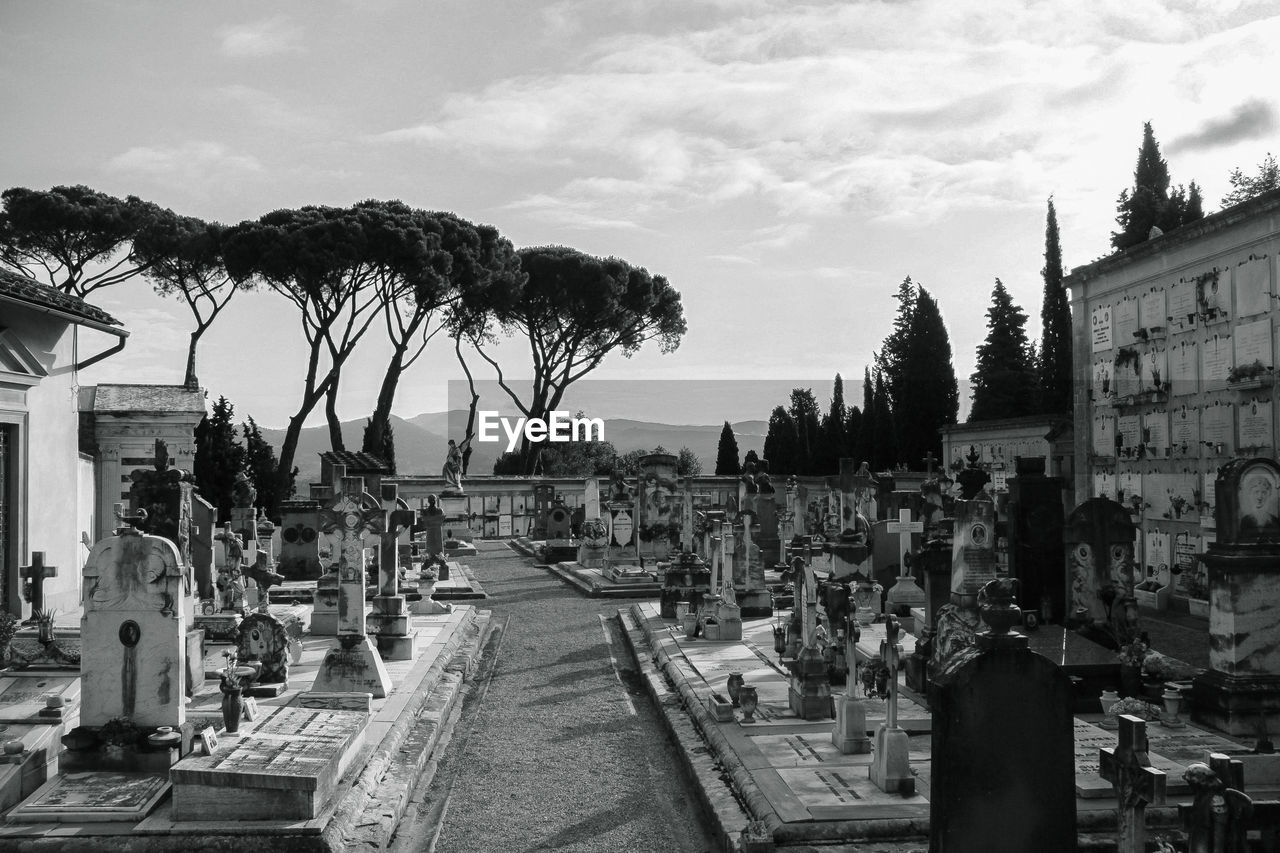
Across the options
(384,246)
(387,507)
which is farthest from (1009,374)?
(387,507)

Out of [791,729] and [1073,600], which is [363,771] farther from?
→ [1073,600]

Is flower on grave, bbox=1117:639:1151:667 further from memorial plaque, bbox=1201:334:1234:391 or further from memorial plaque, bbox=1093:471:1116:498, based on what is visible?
memorial plaque, bbox=1093:471:1116:498

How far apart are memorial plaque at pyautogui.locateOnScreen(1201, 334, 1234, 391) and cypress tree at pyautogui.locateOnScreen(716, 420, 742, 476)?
99.1ft

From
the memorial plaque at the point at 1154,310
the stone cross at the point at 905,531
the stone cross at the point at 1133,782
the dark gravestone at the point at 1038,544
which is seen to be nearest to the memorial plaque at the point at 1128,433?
the memorial plaque at the point at 1154,310

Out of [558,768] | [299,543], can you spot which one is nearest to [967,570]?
[558,768]

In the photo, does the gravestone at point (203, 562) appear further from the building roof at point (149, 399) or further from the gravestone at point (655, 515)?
the gravestone at point (655, 515)

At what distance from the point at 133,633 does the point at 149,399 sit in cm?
1418

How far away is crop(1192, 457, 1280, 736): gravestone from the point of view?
27.1 feet

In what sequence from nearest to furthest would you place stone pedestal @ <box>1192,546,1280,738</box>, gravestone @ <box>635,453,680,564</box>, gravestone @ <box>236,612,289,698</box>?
stone pedestal @ <box>1192,546,1280,738</box> < gravestone @ <box>236,612,289,698</box> < gravestone @ <box>635,453,680,564</box>

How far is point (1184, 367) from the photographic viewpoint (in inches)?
690

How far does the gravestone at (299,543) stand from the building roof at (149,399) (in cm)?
292

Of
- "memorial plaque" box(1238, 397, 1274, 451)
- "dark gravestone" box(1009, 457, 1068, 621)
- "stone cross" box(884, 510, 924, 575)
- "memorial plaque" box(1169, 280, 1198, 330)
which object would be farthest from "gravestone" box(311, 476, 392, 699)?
"memorial plaque" box(1169, 280, 1198, 330)

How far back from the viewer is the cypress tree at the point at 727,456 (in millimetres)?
47406

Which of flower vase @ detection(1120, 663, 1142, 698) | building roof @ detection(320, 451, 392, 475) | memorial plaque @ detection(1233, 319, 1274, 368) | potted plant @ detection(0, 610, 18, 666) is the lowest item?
flower vase @ detection(1120, 663, 1142, 698)
